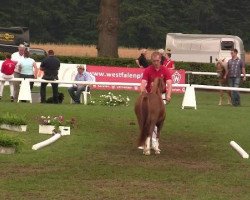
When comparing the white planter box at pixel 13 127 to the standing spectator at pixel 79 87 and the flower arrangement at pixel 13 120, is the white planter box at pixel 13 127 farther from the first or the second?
the standing spectator at pixel 79 87

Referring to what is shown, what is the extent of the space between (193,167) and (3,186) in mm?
3703

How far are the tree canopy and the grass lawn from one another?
56.0 m

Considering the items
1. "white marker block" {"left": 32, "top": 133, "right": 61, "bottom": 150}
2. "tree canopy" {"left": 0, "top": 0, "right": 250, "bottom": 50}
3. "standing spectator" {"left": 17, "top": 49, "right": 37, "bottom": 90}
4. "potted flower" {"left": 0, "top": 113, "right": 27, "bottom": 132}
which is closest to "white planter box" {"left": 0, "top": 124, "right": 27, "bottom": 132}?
"potted flower" {"left": 0, "top": 113, "right": 27, "bottom": 132}

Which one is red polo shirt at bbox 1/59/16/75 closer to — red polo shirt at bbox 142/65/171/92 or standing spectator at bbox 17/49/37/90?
standing spectator at bbox 17/49/37/90

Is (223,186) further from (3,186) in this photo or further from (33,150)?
(33,150)

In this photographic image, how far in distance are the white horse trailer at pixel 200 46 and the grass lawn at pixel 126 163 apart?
26186mm

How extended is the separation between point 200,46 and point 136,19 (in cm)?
2853

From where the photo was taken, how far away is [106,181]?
41.5ft

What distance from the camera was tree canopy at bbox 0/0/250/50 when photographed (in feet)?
258

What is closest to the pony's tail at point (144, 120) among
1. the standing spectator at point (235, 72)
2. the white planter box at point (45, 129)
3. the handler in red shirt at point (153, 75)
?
the handler in red shirt at point (153, 75)

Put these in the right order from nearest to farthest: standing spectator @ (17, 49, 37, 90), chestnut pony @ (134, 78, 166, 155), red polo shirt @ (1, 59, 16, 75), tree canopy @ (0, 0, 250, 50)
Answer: chestnut pony @ (134, 78, 166, 155), red polo shirt @ (1, 59, 16, 75), standing spectator @ (17, 49, 37, 90), tree canopy @ (0, 0, 250, 50)

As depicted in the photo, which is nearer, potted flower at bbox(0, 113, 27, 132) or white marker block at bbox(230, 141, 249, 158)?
white marker block at bbox(230, 141, 249, 158)

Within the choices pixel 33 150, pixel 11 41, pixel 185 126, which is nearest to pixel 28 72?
pixel 185 126

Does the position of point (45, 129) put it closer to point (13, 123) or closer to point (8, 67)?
point (13, 123)
